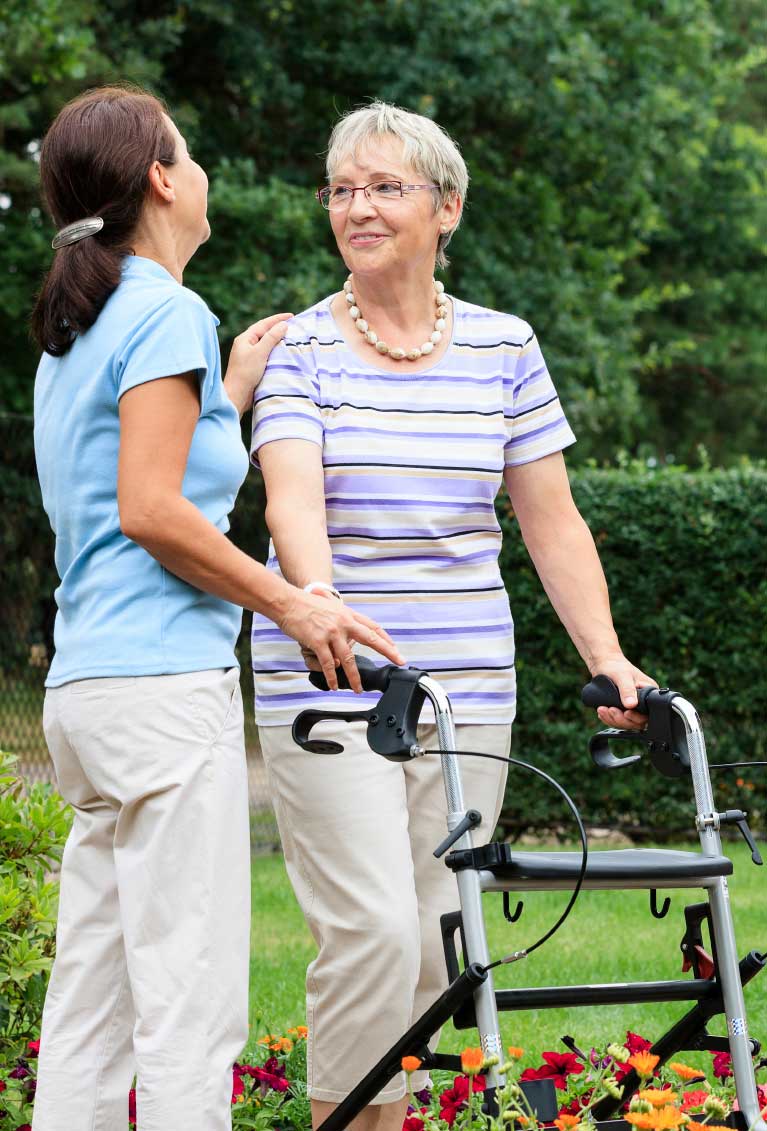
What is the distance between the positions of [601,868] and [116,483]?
0.96 metres

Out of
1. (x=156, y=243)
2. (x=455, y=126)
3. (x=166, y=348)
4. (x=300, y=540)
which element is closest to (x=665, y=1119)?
(x=300, y=540)

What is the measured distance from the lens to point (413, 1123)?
3082 mm

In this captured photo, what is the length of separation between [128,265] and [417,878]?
1.38 m

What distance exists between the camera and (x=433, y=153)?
307cm

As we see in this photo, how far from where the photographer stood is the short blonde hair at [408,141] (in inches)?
120

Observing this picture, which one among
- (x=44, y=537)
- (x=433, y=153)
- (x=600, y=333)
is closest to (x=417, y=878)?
(x=433, y=153)

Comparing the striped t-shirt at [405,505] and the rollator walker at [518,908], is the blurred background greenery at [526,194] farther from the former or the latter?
the rollator walker at [518,908]

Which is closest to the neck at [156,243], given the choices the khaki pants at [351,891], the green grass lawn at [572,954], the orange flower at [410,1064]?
the khaki pants at [351,891]

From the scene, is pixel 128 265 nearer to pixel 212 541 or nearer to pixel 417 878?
pixel 212 541

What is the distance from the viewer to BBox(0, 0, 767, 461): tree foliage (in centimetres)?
1312

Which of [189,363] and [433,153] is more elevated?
[433,153]

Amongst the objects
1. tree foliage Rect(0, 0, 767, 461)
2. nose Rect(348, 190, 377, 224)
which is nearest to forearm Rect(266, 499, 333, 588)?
nose Rect(348, 190, 377, 224)

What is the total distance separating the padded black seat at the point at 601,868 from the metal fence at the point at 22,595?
17.2 ft

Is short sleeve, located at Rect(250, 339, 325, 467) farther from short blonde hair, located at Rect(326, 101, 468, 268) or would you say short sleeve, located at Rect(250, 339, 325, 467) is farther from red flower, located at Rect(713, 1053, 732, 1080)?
red flower, located at Rect(713, 1053, 732, 1080)
